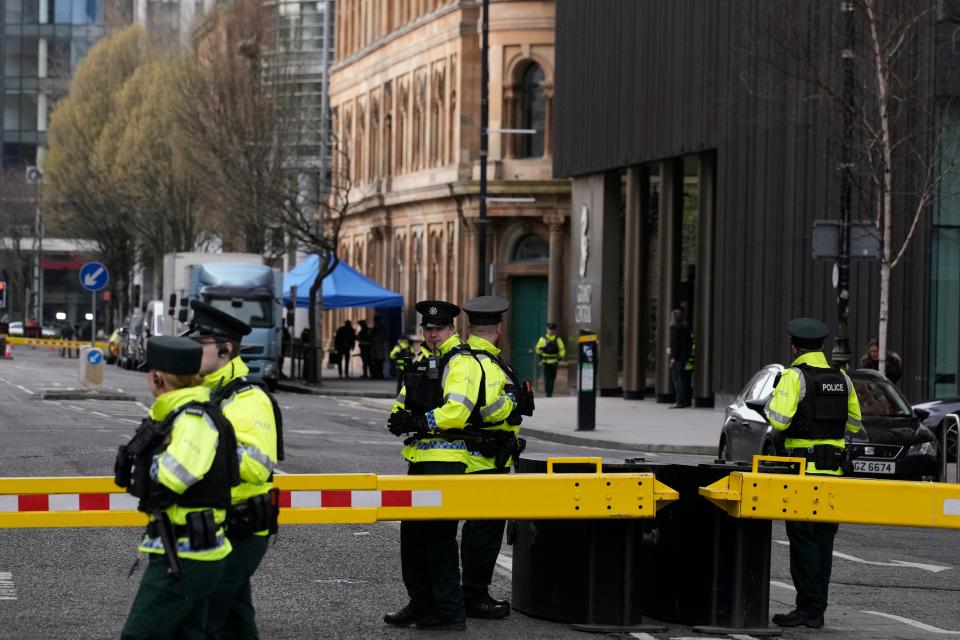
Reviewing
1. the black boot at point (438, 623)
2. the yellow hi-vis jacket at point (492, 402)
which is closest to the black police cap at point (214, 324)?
the yellow hi-vis jacket at point (492, 402)

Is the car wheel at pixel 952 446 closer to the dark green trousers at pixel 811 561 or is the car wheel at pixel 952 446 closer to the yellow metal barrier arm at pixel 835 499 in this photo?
the dark green trousers at pixel 811 561

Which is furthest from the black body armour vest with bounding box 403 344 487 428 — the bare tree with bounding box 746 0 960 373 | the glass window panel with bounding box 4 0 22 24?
the glass window panel with bounding box 4 0 22 24

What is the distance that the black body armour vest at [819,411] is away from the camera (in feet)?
37.7

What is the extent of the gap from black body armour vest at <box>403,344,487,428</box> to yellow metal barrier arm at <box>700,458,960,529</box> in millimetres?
1292

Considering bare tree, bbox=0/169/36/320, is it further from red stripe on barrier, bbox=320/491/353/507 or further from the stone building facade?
red stripe on barrier, bbox=320/491/353/507

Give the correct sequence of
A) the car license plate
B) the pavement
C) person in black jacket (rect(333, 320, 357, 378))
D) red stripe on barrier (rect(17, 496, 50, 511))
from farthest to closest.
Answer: person in black jacket (rect(333, 320, 357, 378)), the pavement, the car license plate, red stripe on barrier (rect(17, 496, 50, 511))

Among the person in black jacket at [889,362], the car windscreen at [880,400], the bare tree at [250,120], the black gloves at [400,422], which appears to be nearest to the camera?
the black gloves at [400,422]

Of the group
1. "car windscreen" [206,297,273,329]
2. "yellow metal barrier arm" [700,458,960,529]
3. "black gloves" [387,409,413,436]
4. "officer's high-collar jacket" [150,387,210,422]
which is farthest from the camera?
"car windscreen" [206,297,273,329]

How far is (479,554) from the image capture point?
35.3 feet

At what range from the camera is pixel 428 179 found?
58844mm

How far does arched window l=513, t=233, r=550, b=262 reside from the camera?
54.0 m

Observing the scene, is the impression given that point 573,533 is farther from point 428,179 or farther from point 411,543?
point 428,179

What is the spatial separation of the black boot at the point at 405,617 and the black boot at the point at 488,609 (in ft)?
1.38

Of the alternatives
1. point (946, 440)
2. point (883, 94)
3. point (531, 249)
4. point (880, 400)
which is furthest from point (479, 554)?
point (531, 249)
